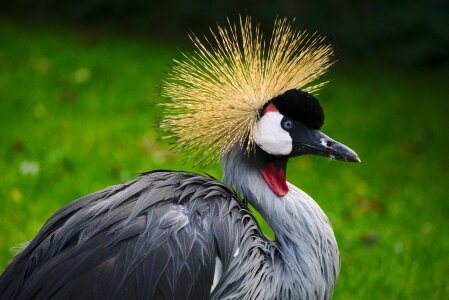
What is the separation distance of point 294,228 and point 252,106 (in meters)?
0.37

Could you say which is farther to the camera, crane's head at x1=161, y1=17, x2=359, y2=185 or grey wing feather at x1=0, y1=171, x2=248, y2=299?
crane's head at x1=161, y1=17, x2=359, y2=185

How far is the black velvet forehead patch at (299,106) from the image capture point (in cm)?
202

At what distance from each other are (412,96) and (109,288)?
389 centimetres

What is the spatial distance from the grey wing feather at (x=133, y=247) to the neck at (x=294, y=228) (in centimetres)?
9

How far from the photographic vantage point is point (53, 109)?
4492 mm

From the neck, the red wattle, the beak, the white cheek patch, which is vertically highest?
the white cheek patch

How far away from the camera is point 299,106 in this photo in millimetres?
2025

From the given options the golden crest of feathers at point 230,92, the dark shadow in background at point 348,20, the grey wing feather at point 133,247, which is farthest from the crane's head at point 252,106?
the dark shadow in background at point 348,20

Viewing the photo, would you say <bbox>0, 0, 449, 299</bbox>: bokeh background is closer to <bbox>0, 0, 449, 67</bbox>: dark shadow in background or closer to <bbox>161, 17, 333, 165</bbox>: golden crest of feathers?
<bbox>0, 0, 449, 67</bbox>: dark shadow in background

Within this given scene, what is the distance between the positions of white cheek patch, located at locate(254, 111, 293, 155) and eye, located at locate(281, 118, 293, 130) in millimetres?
11

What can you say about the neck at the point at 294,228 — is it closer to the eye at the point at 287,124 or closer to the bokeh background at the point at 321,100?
the eye at the point at 287,124

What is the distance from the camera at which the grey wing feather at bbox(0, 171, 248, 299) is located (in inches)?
70.9

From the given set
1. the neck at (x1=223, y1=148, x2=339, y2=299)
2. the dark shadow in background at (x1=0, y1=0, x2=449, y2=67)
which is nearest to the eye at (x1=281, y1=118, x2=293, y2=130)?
the neck at (x1=223, y1=148, x2=339, y2=299)

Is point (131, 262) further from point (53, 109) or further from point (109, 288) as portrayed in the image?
point (53, 109)
